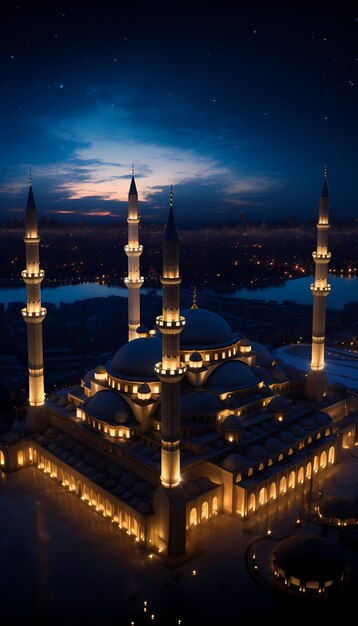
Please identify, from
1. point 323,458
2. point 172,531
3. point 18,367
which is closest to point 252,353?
point 323,458

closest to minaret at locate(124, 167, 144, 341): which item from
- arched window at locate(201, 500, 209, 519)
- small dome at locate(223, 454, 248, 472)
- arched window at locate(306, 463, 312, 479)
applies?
small dome at locate(223, 454, 248, 472)

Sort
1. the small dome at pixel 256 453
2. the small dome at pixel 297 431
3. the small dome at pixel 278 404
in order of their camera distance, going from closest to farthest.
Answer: the small dome at pixel 256 453
the small dome at pixel 297 431
the small dome at pixel 278 404

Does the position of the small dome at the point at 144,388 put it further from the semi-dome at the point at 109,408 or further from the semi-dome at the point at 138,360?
the semi-dome at the point at 109,408

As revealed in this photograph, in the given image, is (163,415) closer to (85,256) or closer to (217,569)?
(217,569)

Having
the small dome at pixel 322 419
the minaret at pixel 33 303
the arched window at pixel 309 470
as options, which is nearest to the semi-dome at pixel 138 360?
the minaret at pixel 33 303

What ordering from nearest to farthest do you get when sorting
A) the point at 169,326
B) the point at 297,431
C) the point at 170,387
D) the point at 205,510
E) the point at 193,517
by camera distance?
the point at 169,326 < the point at 170,387 < the point at 193,517 < the point at 205,510 < the point at 297,431

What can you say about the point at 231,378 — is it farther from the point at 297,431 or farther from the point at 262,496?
the point at 262,496

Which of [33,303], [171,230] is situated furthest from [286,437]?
[33,303]
